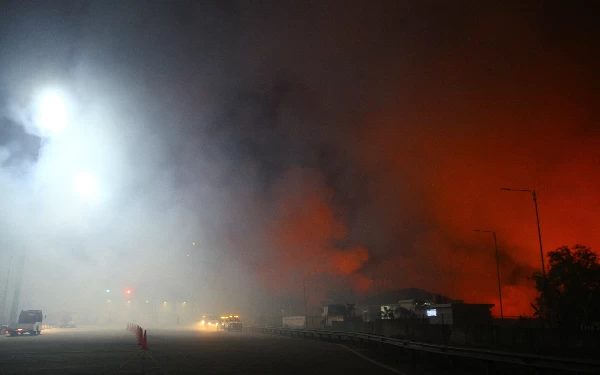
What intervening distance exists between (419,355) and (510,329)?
360 inches

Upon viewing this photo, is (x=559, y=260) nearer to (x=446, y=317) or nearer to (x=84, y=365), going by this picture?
(x=446, y=317)

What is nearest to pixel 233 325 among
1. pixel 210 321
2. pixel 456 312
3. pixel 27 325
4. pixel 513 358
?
pixel 27 325

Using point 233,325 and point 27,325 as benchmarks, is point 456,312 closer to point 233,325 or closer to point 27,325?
point 233,325

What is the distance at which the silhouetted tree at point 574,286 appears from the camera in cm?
4709

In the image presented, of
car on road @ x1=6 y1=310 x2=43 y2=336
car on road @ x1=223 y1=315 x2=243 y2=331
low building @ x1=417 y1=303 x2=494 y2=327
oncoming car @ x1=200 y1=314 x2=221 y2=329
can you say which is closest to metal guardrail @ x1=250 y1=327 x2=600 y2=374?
low building @ x1=417 y1=303 x2=494 y2=327

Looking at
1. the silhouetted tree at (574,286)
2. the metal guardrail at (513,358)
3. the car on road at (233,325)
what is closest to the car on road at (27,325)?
the car on road at (233,325)

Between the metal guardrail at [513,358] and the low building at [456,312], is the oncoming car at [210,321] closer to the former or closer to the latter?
the low building at [456,312]

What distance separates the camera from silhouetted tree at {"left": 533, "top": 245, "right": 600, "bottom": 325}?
4709 cm

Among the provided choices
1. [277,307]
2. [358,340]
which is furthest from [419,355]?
[277,307]

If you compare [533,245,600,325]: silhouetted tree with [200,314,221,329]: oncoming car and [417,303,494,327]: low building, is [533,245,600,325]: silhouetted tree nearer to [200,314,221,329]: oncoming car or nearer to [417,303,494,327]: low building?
[417,303,494,327]: low building

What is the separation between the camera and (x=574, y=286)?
5012 centimetres

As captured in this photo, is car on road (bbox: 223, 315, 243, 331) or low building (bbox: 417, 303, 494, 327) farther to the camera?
car on road (bbox: 223, 315, 243, 331)

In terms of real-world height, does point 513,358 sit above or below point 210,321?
above

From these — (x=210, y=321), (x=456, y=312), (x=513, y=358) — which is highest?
(x=456, y=312)
